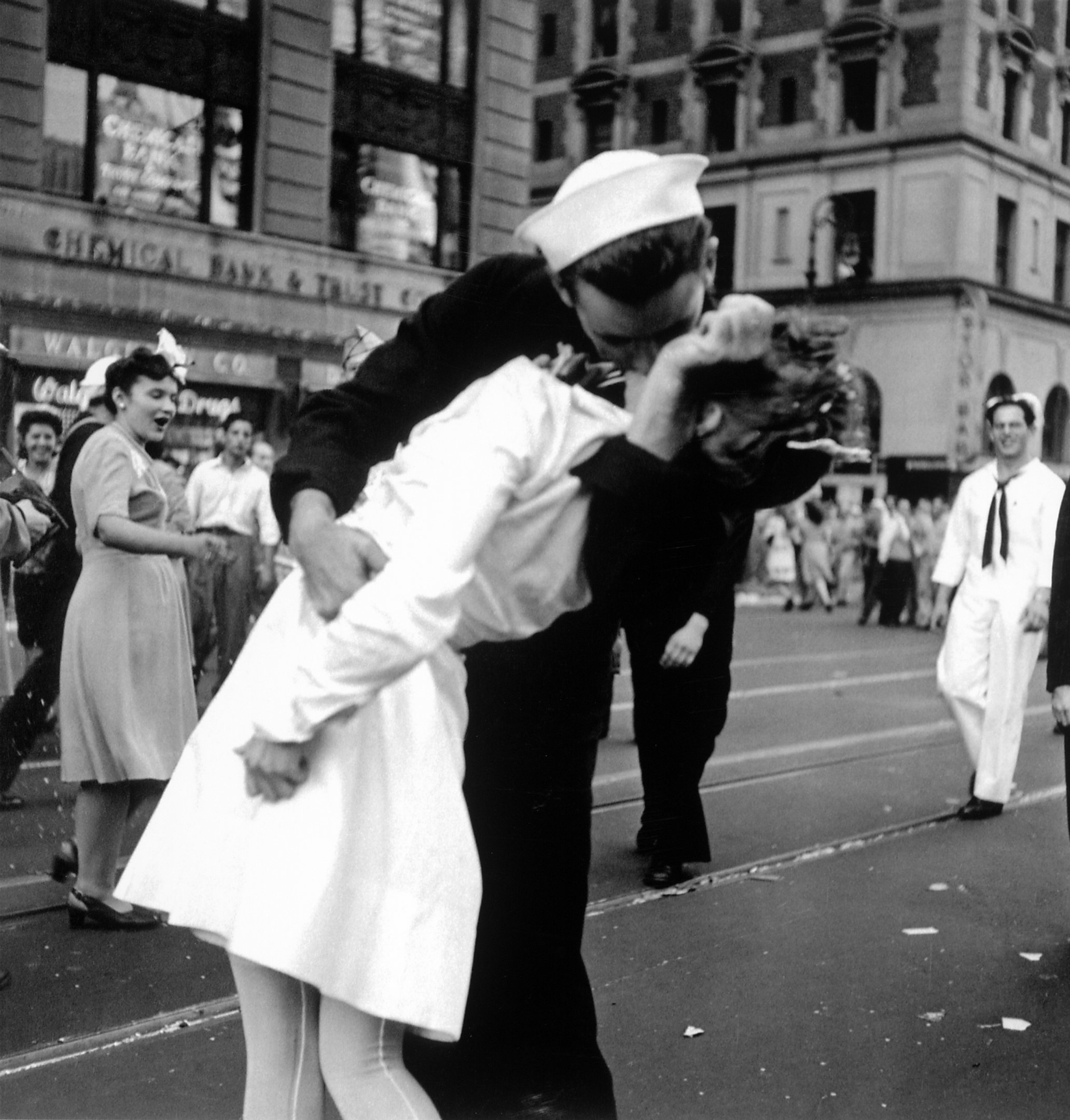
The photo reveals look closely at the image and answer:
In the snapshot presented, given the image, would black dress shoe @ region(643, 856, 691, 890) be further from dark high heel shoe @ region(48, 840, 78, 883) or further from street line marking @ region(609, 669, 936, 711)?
street line marking @ region(609, 669, 936, 711)

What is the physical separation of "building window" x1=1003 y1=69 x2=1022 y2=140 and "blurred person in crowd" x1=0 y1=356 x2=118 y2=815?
33.8 m

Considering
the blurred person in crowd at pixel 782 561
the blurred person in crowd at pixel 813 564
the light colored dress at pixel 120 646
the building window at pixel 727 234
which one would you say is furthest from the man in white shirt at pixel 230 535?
the building window at pixel 727 234

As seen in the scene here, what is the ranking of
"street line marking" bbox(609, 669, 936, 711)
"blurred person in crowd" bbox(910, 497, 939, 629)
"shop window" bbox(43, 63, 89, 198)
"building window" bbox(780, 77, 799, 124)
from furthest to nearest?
1. "building window" bbox(780, 77, 799, 124)
2. "blurred person in crowd" bbox(910, 497, 939, 629)
3. "shop window" bbox(43, 63, 89, 198)
4. "street line marking" bbox(609, 669, 936, 711)

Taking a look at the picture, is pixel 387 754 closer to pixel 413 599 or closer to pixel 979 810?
pixel 413 599

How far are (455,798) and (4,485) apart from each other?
3028 millimetres

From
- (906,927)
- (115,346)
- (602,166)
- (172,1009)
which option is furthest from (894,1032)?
(115,346)

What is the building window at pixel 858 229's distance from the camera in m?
38.3

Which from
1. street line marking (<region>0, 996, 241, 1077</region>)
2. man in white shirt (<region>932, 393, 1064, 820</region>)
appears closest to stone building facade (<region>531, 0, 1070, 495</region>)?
man in white shirt (<region>932, 393, 1064, 820</region>)

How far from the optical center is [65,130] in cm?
1850

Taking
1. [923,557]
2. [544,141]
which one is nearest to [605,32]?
[544,141]

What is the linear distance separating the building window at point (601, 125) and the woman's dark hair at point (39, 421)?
3114 centimetres

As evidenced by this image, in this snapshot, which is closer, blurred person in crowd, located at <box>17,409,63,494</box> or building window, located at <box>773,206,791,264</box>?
blurred person in crowd, located at <box>17,409,63,494</box>

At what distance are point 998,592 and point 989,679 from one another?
16.3 inches

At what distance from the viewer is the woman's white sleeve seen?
2109mm
